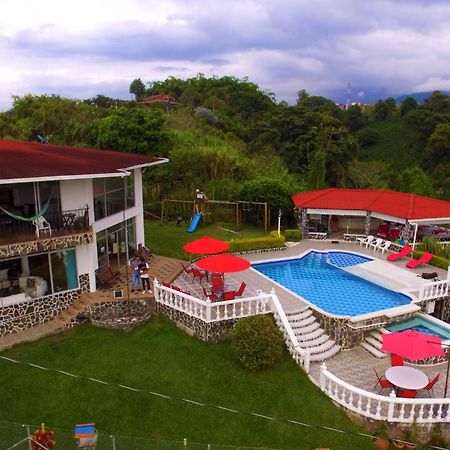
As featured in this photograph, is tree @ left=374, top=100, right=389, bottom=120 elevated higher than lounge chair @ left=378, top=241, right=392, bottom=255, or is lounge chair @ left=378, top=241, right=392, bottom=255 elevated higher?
tree @ left=374, top=100, right=389, bottom=120

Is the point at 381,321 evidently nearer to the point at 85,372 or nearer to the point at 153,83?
the point at 85,372

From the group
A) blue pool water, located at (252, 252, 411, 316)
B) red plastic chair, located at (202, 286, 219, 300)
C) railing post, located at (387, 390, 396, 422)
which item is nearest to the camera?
railing post, located at (387, 390, 396, 422)

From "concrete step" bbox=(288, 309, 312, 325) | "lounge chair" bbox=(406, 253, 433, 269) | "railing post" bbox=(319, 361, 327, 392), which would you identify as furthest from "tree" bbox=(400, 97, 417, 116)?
"railing post" bbox=(319, 361, 327, 392)

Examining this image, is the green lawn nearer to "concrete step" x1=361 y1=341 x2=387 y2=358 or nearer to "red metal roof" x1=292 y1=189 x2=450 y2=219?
"concrete step" x1=361 y1=341 x2=387 y2=358

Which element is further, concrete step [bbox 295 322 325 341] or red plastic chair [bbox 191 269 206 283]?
red plastic chair [bbox 191 269 206 283]

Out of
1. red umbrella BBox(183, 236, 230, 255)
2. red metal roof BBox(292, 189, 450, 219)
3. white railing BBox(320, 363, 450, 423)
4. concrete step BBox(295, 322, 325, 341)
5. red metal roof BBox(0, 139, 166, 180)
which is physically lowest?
white railing BBox(320, 363, 450, 423)

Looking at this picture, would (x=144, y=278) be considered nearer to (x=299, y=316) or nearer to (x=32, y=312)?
(x=32, y=312)

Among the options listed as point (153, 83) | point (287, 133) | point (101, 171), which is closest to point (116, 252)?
point (101, 171)

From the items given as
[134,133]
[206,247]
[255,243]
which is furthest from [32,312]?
[134,133]
